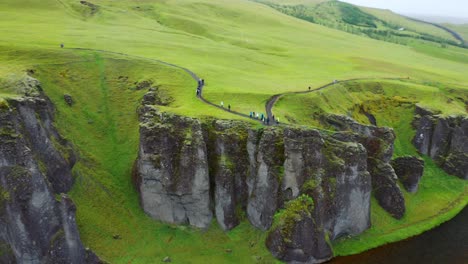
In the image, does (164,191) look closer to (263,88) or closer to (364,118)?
(263,88)

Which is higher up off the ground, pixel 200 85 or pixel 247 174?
pixel 200 85

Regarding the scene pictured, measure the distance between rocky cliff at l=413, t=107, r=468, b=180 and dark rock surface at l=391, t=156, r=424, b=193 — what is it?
683 inches

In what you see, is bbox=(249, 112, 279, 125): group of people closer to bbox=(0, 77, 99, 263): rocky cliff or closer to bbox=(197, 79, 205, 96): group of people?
bbox=(197, 79, 205, 96): group of people

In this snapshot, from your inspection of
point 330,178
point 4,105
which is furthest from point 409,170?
point 4,105

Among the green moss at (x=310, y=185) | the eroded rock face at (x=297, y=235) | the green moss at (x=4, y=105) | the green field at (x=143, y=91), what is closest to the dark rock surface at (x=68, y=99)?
the green field at (x=143, y=91)

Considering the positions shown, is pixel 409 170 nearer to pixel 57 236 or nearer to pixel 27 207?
pixel 57 236

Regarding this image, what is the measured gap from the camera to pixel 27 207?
60.2 m

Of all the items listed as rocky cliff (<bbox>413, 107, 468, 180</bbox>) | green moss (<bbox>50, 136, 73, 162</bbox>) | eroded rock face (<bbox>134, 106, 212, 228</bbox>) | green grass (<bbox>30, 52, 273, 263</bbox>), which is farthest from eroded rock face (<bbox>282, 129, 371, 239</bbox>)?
green moss (<bbox>50, 136, 73, 162</bbox>)

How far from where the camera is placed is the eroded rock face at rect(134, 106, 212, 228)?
7312cm

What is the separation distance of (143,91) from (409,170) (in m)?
63.9

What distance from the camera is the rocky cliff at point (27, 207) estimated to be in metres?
59.9

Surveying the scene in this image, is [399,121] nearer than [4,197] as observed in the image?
No

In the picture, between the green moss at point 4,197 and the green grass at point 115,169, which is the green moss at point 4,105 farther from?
the green grass at point 115,169

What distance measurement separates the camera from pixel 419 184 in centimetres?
9675
